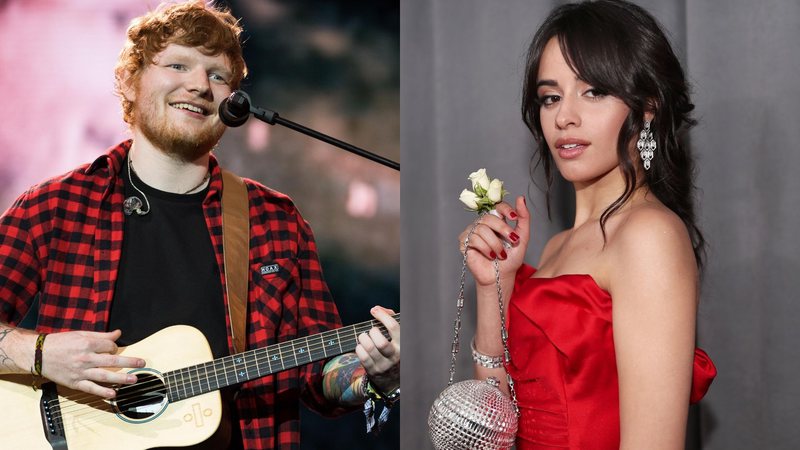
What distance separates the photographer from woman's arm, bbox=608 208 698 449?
1.13 m

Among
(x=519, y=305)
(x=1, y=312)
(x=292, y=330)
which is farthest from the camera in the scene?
(x=292, y=330)

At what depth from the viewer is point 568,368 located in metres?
1.26

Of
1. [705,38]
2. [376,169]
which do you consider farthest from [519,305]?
[376,169]

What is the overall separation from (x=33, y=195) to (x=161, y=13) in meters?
0.67

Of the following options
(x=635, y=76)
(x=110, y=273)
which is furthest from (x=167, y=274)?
(x=635, y=76)

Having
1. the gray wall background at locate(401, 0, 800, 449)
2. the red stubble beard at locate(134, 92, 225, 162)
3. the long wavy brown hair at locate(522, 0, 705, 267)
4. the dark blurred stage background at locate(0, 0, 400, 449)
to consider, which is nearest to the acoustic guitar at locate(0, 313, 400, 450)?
the gray wall background at locate(401, 0, 800, 449)

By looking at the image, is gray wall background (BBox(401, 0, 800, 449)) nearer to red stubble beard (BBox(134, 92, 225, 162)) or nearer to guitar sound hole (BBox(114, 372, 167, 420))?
guitar sound hole (BBox(114, 372, 167, 420))

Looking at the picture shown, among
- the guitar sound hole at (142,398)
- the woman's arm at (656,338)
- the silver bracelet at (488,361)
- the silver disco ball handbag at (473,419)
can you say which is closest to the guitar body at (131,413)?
the guitar sound hole at (142,398)

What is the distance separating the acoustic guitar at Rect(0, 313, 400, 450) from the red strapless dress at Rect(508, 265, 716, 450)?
61 centimetres

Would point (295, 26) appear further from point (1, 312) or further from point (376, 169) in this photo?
point (1, 312)

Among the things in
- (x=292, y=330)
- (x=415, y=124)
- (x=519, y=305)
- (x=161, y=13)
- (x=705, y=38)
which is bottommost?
(x=292, y=330)

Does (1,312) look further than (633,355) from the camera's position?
Yes

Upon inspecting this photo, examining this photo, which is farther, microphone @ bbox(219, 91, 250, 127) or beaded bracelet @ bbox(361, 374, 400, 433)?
beaded bracelet @ bbox(361, 374, 400, 433)

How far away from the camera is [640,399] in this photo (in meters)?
A: 1.14
